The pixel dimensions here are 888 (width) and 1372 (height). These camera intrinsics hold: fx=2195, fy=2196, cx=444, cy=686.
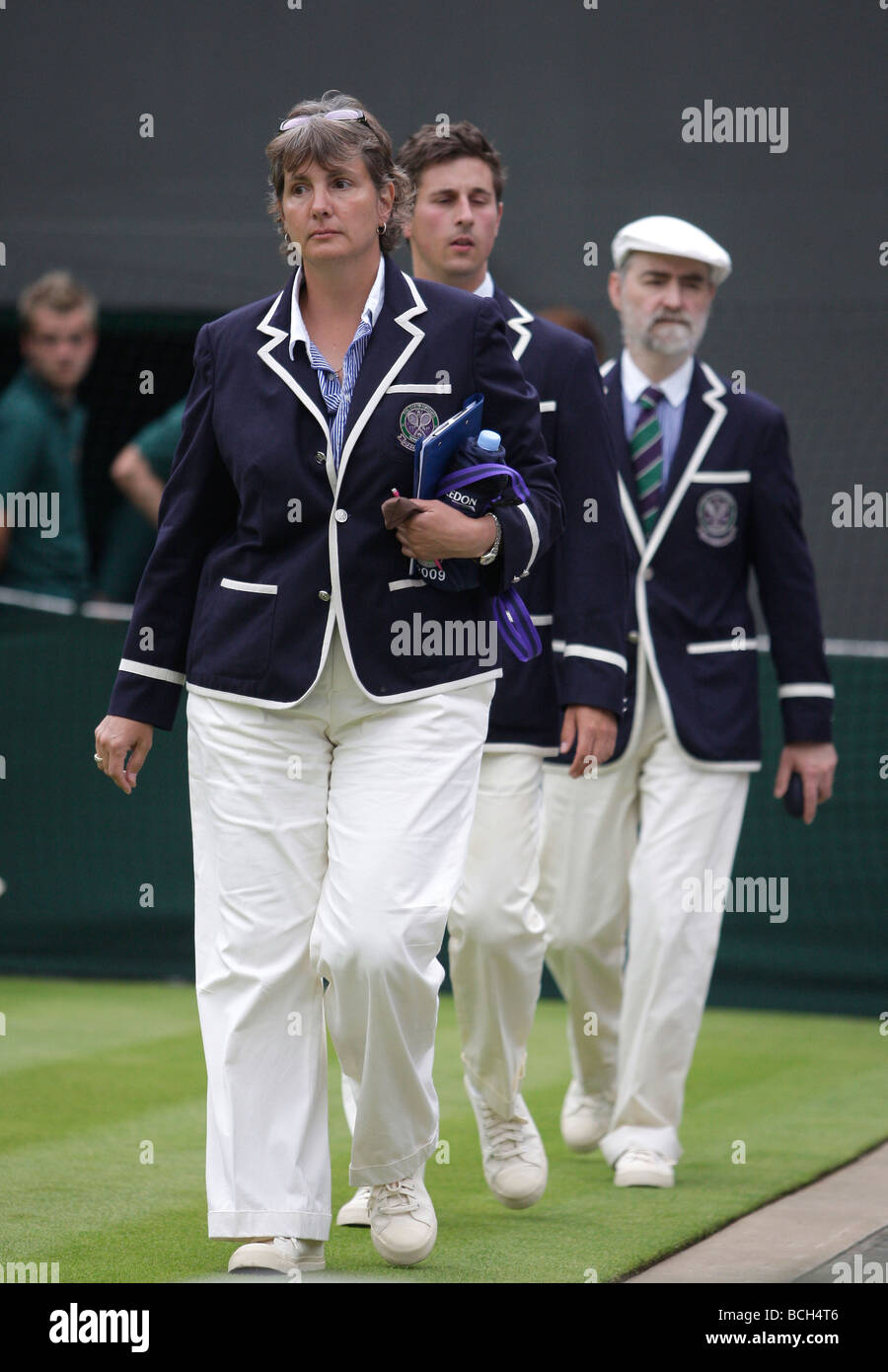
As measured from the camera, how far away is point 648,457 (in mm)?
5914

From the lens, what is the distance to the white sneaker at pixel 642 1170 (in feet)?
17.9

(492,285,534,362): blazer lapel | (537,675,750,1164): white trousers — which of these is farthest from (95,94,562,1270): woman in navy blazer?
(537,675,750,1164): white trousers

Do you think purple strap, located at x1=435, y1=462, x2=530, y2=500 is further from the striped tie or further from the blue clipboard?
the striped tie

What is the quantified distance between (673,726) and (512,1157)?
1.24 m

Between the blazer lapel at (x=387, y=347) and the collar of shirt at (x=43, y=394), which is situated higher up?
the collar of shirt at (x=43, y=394)

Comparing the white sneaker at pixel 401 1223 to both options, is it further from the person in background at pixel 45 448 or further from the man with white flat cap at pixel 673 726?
the person in background at pixel 45 448

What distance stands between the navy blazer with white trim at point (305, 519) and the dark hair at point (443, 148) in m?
1.17

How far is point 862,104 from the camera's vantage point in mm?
10156

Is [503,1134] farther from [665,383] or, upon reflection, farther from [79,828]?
[79,828]

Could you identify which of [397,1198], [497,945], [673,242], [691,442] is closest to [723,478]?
[691,442]

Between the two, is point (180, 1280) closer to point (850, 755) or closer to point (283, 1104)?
point (283, 1104)

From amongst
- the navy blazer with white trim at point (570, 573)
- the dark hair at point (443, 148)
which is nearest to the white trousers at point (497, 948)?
the navy blazer with white trim at point (570, 573)

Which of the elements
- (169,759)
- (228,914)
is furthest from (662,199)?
(228,914)

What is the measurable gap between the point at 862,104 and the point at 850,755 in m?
3.11
